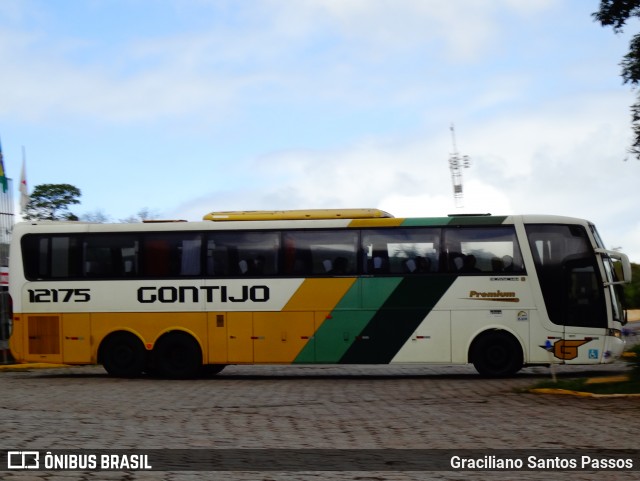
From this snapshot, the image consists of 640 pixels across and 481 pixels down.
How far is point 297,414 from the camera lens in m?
14.5

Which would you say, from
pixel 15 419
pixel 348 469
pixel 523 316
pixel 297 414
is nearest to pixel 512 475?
pixel 348 469

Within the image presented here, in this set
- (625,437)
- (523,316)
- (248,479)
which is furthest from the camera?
(523,316)

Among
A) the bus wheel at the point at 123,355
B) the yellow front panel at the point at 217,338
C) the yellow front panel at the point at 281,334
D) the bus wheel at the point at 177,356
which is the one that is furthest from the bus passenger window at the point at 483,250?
the bus wheel at the point at 123,355

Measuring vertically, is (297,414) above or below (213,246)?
below

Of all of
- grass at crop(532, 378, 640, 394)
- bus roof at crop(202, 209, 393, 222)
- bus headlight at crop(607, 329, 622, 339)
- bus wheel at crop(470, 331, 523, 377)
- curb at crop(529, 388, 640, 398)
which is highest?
bus roof at crop(202, 209, 393, 222)

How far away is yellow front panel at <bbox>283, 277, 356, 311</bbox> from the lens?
71.2ft

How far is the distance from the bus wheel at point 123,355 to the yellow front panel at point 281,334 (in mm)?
2695

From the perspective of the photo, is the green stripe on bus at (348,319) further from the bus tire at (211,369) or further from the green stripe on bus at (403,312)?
the bus tire at (211,369)

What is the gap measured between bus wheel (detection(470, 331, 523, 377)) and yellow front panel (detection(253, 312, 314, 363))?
360 cm

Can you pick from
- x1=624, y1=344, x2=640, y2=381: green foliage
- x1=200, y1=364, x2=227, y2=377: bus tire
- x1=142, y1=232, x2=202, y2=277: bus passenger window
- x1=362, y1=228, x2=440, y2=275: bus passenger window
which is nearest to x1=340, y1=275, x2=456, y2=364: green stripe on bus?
x1=362, y1=228, x2=440, y2=275: bus passenger window

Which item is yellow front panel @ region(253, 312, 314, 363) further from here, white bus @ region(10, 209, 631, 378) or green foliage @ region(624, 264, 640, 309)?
green foliage @ region(624, 264, 640, 309)

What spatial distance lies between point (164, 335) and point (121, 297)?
1276 mm

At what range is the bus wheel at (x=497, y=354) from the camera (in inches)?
835

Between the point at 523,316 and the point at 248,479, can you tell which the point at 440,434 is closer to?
the point at 248,479
